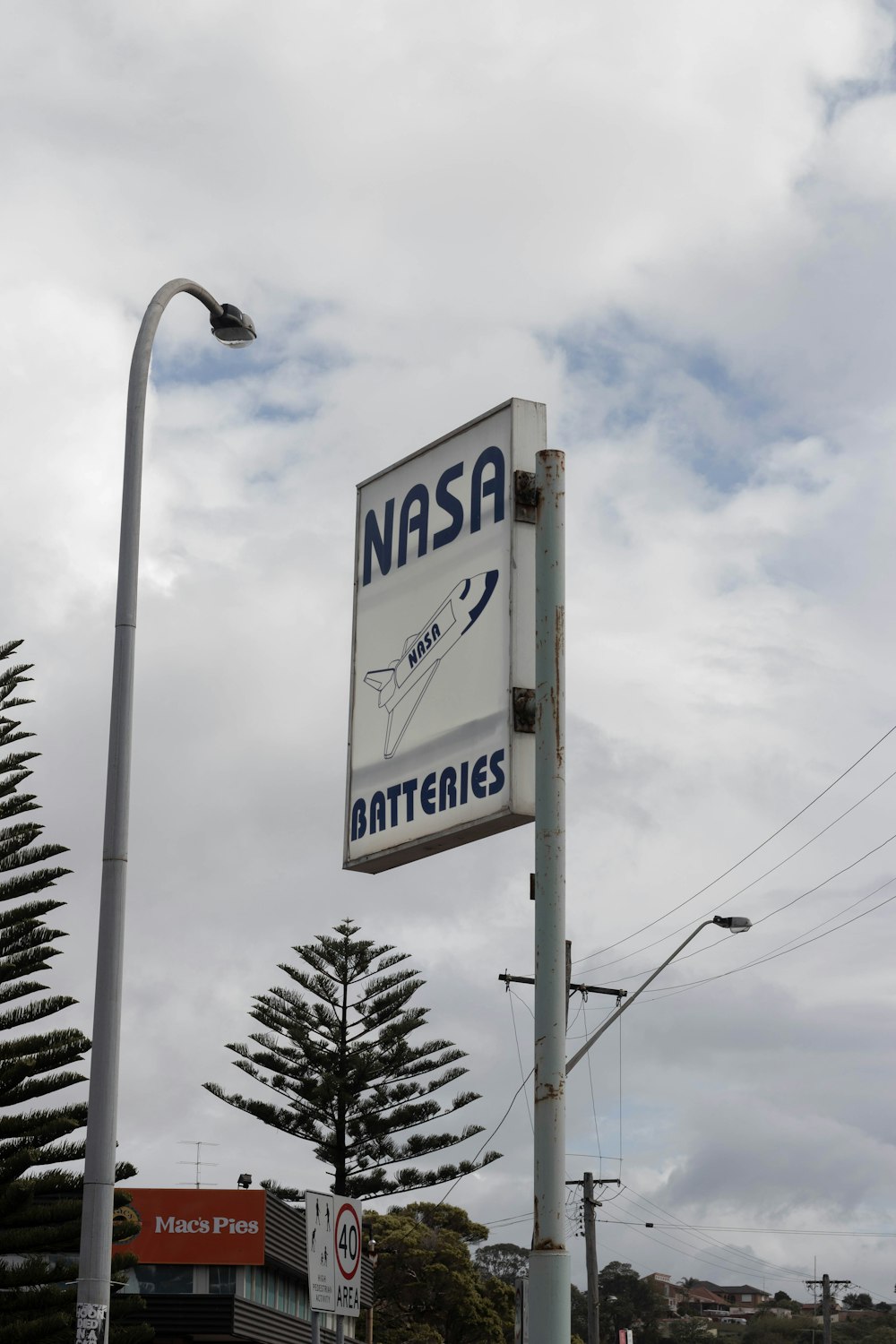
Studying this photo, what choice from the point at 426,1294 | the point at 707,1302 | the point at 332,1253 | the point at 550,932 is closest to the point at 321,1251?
the point at 332,1253

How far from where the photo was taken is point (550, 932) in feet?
15.0

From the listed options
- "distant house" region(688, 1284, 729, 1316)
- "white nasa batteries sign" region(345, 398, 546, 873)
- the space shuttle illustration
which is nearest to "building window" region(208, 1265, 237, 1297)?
"white nasa batteries sign" region(345, 398, 546, 873)

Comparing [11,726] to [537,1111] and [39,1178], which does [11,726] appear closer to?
[39,1178]

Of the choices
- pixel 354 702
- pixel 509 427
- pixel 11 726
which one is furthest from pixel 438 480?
pixel 11 726

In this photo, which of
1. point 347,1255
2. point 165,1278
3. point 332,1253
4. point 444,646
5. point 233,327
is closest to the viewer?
point 444,646

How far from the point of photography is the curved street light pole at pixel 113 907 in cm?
759

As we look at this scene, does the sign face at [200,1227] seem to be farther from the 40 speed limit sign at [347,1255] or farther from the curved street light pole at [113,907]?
the curved street light pole at [113,907]

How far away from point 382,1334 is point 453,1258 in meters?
3.29

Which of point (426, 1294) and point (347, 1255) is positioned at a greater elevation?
point (347, 1255)

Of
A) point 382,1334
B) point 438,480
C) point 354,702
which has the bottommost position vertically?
point 382,1334

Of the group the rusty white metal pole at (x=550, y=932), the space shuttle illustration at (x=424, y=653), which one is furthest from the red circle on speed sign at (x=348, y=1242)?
the rusty white metal pole at (x=550, y=932)

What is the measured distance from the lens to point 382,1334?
5075 cm

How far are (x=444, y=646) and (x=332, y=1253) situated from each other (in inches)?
163

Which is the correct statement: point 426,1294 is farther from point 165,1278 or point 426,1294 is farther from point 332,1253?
point 332,1253
